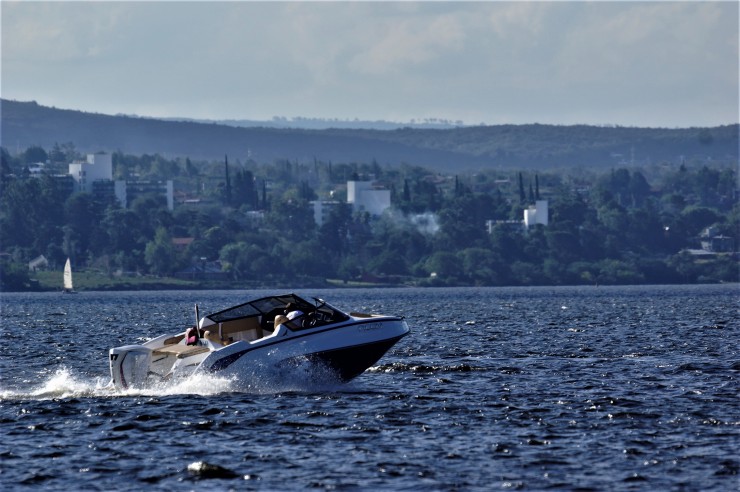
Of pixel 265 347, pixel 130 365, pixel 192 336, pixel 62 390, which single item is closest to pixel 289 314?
pixel 265 347

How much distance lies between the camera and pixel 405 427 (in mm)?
41156

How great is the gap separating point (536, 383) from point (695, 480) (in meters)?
18.6

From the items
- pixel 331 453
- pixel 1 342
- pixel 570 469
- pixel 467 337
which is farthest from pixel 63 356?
pixel 570 469

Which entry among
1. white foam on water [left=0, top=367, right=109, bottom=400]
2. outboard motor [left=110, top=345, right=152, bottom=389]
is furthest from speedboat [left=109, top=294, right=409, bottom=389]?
white foam on water [left=0, top=367, right=109, bottom=400]

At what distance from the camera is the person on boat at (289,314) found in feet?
163

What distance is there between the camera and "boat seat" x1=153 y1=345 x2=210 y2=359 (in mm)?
48781

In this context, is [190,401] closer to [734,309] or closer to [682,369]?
[682,369]

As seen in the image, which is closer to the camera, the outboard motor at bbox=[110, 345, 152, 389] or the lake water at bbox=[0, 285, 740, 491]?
the lake water at bbox=[0, 285, 740, 491]

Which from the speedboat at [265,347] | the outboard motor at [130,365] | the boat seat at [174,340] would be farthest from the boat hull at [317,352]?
the boat seat at [174,340]

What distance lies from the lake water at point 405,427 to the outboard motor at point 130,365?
1.38 feet

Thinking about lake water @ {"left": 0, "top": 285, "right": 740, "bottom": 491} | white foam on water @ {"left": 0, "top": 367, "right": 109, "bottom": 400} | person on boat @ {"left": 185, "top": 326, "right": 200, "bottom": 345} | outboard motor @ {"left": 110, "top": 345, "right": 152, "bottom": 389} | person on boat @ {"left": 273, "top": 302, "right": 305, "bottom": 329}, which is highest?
person on boat @ {"left": 273, "top": 302, "right": 305, "bottom": 329}

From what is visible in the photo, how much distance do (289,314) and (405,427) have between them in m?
9.66

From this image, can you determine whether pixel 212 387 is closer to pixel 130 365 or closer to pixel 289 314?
pixel 130 365

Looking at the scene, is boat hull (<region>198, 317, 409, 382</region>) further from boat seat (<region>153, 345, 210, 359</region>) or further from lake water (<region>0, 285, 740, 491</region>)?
boat seat (<region>153, 345, 210, 359</region>)
